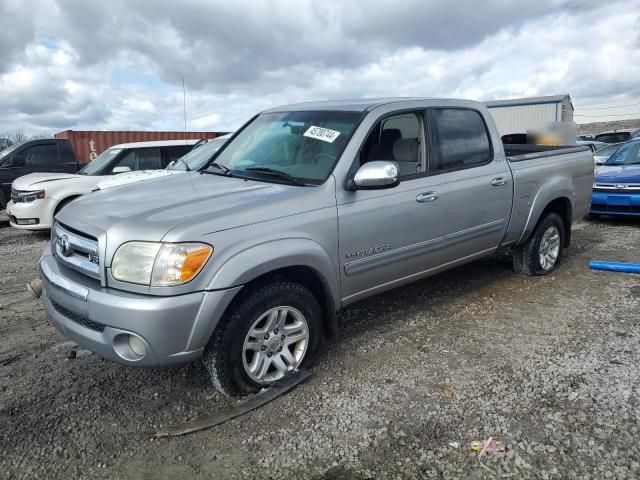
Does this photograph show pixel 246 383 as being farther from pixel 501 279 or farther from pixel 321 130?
pixel 501 279

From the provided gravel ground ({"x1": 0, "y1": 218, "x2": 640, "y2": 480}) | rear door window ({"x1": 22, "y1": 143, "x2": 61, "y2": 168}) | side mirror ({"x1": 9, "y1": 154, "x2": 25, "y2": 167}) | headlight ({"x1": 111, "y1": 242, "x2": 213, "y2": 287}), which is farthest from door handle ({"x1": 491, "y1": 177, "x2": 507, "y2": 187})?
side mirror ({"x1": 9, "y1": 154, "x2": 25, "y2": 167})

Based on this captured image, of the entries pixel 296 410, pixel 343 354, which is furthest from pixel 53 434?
pixel 343 354

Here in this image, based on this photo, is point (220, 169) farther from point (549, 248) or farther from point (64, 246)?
point (549, 248)

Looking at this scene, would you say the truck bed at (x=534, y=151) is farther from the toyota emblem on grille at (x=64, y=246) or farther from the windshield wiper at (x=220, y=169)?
the toyota emblem on grille at (x=64, y=246)

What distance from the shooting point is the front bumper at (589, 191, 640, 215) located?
7.80 metres

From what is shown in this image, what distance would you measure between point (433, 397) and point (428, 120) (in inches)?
85.5

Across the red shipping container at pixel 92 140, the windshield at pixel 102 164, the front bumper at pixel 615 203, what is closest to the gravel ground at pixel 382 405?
the front bumper at pixel 615 203

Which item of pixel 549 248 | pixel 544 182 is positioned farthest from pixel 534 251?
pixel 544 182

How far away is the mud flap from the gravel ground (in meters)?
0.04

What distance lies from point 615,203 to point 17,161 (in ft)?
37.3

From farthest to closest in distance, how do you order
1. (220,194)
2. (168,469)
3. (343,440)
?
(220,194)
(343,440)
(168,469)

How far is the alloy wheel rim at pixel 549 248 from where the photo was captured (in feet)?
17.4

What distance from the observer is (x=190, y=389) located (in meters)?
3.21

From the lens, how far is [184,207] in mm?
2924
